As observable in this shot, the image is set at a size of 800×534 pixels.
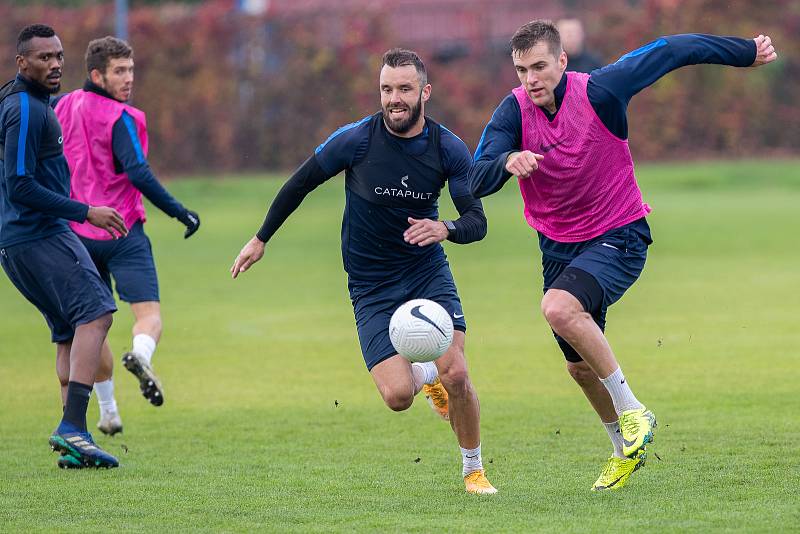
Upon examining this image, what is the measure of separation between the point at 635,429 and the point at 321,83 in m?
29.3

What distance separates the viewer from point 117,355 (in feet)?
44.8

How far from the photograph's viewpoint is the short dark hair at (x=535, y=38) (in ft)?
25.6

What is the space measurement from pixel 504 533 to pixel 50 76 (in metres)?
4.33

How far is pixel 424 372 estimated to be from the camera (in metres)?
8.39

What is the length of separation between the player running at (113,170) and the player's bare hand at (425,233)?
10.3 feet

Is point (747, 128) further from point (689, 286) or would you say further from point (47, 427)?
point (47, 427)

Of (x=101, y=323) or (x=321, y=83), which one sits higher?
(x=101, y=323)

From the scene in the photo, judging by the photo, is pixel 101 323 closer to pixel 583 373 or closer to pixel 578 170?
pixel 583 373

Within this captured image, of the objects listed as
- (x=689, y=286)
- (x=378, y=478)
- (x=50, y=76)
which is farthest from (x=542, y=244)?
(x=689, y=286)

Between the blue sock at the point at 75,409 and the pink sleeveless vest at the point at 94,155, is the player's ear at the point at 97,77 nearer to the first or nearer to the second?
the pink sleeveless vest at the point at 94,155

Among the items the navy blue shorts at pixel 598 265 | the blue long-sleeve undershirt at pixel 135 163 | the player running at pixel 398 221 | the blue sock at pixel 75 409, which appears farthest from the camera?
the blue long-sleeve undershirt at pixel 135 163

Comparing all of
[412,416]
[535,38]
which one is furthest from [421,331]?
[412,416]

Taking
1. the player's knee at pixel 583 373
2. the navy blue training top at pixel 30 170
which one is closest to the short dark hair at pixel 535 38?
the player's knee at pixel 583 373

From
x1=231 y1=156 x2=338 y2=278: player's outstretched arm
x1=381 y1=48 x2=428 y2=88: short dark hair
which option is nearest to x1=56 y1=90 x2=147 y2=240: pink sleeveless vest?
x1=231 y1=156 x2=338 y2=278: player's outstretched arm
